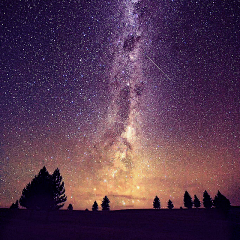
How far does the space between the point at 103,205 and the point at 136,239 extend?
64576mm

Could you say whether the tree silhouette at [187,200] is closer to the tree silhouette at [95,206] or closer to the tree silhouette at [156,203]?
the tree silhouette at [156,203]

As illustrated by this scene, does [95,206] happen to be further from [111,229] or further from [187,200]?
[111,229]

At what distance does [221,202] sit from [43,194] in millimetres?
44475

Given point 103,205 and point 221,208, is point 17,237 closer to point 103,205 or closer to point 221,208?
point 221,208

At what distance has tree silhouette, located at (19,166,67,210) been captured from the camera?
29.7 metres

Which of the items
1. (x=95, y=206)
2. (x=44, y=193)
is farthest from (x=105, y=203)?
(x=44, y=193)

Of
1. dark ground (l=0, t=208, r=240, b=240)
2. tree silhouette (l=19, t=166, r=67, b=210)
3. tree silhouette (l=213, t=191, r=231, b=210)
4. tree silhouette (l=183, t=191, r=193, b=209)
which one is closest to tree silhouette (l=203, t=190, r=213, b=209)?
tree silhouette (l=183, t=191, r=193, b=209)

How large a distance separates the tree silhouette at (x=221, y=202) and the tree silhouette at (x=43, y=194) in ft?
131

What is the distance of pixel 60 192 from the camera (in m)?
33.8

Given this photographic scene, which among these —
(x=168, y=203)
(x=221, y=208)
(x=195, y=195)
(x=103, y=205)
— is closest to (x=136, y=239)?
(x=221, y=208)

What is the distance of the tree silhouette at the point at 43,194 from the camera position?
29744 mm

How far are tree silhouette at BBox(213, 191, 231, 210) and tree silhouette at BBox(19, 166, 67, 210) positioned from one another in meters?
39.9

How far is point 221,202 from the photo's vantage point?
161 ft

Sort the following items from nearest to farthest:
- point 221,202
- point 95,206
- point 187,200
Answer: point 221,202 → point 187,200 → point 95,206
